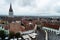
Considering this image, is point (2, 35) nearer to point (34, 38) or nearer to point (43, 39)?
point (34, 38)

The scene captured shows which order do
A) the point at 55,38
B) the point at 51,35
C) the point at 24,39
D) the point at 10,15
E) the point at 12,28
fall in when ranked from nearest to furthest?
the point at 55,38 < the point at 51,35 < the point at 24,39 < the point at 12,28 < the point at 10,15

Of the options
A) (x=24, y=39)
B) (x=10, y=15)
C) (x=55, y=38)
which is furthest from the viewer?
(x=10, y=15)

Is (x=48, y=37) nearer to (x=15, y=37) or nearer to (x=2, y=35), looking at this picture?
(x=15, y=37)

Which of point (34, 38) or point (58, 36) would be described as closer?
point (58, 36)

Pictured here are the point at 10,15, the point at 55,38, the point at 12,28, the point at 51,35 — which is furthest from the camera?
the point at 10,15

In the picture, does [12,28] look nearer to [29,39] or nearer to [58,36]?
[29,39]

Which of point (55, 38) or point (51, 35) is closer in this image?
point (55, 38)

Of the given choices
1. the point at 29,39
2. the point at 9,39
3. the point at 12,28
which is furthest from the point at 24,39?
the point at 12,28

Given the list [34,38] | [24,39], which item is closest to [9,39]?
[24,39]
